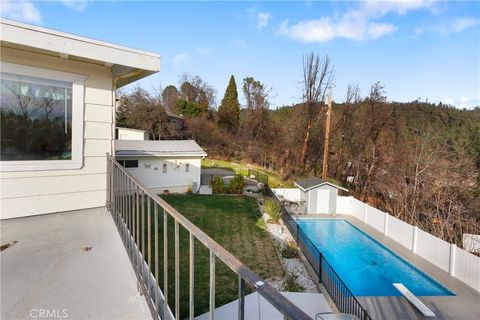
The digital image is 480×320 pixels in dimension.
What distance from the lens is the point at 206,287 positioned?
532 cm

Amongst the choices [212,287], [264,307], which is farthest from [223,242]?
[212,287]

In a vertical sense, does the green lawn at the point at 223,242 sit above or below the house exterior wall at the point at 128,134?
below

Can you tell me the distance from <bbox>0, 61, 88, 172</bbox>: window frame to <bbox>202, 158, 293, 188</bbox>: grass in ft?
47.5

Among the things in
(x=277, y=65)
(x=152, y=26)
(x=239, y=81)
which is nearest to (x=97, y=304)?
(x=152, y=26)

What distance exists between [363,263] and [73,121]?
360 inches

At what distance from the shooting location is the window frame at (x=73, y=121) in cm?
306

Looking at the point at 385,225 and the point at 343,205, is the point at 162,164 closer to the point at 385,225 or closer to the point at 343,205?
the point at 343,205

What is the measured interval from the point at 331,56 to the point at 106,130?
18.9m

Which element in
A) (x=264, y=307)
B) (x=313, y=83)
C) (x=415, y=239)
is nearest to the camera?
(x=264, y=307)

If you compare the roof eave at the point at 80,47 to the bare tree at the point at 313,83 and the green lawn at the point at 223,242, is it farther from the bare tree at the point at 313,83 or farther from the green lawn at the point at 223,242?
the bare tree at the point at 313,83

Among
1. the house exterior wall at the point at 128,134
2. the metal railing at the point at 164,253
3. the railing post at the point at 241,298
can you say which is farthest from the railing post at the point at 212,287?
the house exterior wall at the point at 128,134

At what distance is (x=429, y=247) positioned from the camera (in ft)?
26.3

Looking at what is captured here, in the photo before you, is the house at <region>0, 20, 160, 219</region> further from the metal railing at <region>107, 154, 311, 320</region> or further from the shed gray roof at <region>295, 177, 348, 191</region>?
the shed gray roof at <region>295, 177, 348, 191</region>

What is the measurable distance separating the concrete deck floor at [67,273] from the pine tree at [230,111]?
25078mm
